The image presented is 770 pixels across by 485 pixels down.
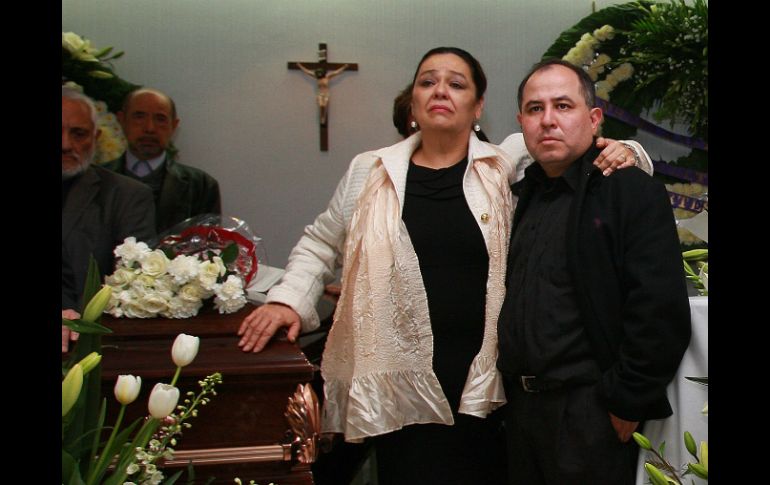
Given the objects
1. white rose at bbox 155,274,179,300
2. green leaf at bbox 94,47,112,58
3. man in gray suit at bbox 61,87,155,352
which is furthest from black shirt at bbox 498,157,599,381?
green leaf at bbox 94,47,112,58

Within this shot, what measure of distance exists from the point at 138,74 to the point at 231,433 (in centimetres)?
264

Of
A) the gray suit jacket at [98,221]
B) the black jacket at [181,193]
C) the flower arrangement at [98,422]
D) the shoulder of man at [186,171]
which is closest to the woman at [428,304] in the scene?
the gray suit jacket at [98,221]

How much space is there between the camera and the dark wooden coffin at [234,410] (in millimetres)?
1911

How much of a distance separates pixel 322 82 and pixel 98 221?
174 centimetres

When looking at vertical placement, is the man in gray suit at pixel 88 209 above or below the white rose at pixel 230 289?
above

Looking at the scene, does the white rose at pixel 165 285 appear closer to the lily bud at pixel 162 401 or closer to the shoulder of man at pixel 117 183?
the shoulder of man at pixel 117 183

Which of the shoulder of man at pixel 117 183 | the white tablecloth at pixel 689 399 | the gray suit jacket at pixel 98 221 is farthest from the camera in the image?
the shoulder of man at pixel 117 183

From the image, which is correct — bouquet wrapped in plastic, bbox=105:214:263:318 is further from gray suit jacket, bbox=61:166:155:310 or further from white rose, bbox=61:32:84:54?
white rose, bbox=61:32:84:54

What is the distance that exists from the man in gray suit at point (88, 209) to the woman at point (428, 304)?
71 centimetres

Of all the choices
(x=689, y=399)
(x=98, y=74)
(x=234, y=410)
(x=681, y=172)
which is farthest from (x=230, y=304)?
(x=681, y=172)

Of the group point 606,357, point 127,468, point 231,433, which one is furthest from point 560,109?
point 127,468

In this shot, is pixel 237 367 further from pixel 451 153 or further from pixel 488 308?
pixel 451 153

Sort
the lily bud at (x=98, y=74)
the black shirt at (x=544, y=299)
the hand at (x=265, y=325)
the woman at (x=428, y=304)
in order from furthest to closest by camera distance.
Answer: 1. the lily bud at (x=98, y=74)
2. the woman at (x=428, y=304)
3. the hand at (x=265, y=325)
4. the black shirt at (x=544, y=299)

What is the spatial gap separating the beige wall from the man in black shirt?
2.29 metres
